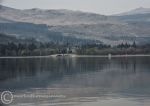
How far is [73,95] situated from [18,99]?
4.04m

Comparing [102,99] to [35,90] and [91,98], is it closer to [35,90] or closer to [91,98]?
[91,98]

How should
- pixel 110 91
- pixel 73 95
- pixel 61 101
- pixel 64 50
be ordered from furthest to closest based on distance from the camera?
pixel 64 50, pixel 110 91, pixel 73 95, pixel 61 101

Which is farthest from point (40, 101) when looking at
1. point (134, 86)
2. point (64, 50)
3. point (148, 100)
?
point (64, 50)

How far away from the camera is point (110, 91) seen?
3247cm

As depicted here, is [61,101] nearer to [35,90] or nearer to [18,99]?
[18,99]

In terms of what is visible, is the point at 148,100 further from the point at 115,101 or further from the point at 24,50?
the point at 24,50

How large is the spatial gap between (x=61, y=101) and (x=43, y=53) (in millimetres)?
125884

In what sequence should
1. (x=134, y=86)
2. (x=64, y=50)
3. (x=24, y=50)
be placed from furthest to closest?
(x=64, y=50), (x=24, y=50), (x=134, y=86)

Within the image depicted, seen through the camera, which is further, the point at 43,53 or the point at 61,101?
the point at 43,53

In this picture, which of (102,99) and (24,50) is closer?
(102,99)

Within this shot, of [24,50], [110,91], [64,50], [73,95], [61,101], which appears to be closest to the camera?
[61,101]


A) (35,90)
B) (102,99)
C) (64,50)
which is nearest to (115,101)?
(102,99)

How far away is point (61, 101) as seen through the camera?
26.7 metres

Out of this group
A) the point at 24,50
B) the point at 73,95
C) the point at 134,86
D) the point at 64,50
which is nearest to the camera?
the point at 73,95
